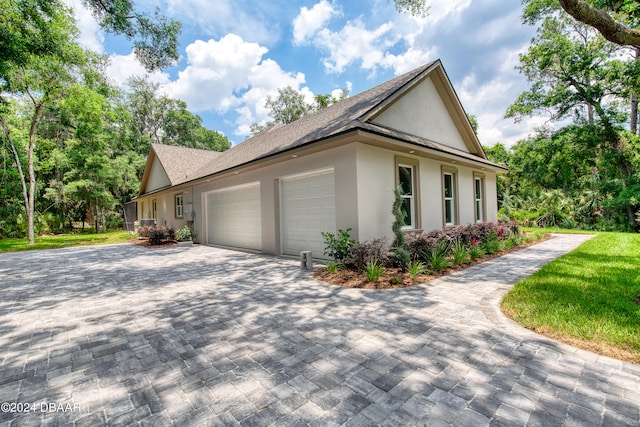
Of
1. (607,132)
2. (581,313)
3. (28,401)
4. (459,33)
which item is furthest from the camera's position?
(607,132)

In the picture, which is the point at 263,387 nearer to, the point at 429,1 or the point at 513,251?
the point at 513,251

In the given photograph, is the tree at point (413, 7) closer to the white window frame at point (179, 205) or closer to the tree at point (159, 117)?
the white window frame at point (179, 205)

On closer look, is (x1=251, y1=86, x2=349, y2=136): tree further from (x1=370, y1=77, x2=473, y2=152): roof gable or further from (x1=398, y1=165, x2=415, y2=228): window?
(x1=398, y1=165, x2=415, y2=228): window

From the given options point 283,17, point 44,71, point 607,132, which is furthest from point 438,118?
point 44,71

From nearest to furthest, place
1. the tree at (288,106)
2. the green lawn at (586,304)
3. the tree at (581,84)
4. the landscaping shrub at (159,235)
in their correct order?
the green lawn at (586,304), the landscaping shrub at (159,235), the tree at (581,84), the tree at (288,106)

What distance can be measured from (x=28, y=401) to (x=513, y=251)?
34.9 ft

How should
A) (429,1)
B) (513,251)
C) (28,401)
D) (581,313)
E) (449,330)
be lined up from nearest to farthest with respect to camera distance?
(28,401) < (449,330) < (581,313) < (429,1) < (513,251)

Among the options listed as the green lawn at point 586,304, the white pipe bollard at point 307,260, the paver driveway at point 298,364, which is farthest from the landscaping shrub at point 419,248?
the white pipe bollard at point 307,260

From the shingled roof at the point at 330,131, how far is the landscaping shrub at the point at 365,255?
257 cm

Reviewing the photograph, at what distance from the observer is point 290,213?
868 centimetres

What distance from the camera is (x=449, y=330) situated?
10.8 ft

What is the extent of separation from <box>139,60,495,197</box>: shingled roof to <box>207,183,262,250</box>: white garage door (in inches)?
43.8

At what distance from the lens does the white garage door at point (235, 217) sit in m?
10.2

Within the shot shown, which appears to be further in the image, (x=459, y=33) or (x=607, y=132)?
(x=607, y=132)
